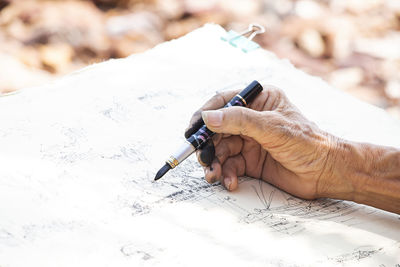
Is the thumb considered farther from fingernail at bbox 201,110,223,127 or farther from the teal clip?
the teal clip

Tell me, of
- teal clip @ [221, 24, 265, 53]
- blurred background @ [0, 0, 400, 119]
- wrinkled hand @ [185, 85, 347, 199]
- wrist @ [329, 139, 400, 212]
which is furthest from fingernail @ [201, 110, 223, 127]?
blurred background @ [0, 0, 400, 119]

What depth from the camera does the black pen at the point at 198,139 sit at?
1.26m

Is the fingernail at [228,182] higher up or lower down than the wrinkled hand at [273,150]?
lower down

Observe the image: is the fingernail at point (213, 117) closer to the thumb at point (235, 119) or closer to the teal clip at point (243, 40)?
the thumb at point (235, 119)

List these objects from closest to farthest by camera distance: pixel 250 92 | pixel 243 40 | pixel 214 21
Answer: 1. pixel 250 92
2. pixel 243 40
3. pixel 214 21

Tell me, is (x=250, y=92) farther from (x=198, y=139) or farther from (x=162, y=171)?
(x=162, y=171)

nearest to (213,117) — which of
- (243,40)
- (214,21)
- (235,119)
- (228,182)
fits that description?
(235,119)

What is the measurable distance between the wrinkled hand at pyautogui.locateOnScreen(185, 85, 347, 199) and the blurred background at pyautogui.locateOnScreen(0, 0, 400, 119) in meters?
1.01

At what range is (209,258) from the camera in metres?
1.08

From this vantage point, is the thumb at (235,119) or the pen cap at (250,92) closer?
the thumb at (235,119)

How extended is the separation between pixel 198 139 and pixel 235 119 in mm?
118

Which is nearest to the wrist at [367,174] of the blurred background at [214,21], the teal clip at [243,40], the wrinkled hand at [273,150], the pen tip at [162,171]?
the wrinkled hand at [273,150]

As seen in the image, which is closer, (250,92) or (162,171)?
(162,171)

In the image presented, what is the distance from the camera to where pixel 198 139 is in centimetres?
130
